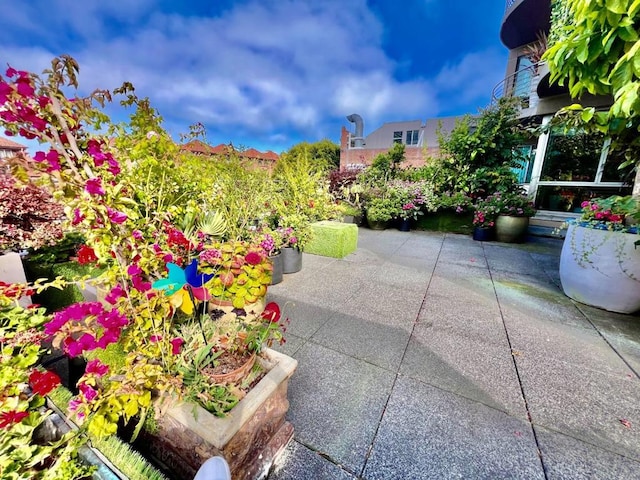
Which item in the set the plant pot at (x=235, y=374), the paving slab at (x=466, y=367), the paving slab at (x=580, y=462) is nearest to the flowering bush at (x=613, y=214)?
the paving slab at (x=466, y=367)

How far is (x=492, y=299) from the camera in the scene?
2734mm

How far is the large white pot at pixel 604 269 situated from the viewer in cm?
229

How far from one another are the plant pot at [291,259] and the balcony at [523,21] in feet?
32.4

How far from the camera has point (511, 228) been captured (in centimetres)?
523

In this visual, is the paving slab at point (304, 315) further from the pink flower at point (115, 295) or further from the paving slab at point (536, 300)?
the paving slab at point (536, 300)

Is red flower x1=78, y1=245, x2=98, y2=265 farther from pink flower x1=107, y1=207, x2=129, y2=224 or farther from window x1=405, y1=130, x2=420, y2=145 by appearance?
window x1=405, y1=130, x2=420, y2=145

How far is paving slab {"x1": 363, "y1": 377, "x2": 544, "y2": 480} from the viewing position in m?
1.10

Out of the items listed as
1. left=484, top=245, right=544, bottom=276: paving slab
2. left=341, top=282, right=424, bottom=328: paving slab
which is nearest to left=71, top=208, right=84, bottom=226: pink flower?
left=341, top=282, right=424, bottom=328: paving slab

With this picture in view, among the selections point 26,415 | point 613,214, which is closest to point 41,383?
point 26,415

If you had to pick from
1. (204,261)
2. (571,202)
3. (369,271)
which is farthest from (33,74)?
(571,202)

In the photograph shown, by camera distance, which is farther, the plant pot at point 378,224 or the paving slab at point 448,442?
the plant pot at point 378,224

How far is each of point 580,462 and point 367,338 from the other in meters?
1.20

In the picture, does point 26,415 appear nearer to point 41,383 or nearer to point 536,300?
point 41,383

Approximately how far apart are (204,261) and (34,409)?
1099mm
